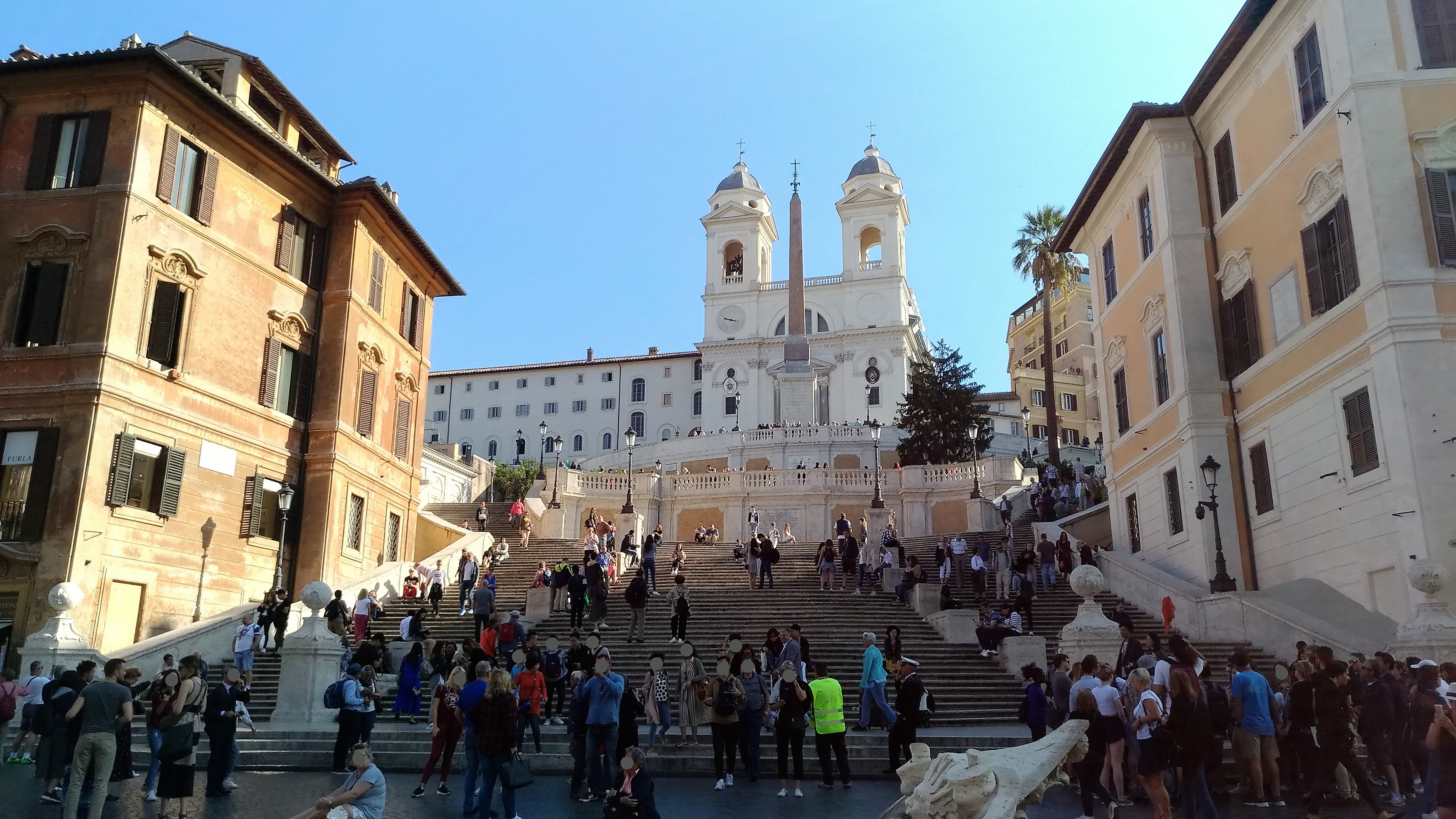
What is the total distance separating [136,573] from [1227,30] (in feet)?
83.2

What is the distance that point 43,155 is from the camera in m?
24.9

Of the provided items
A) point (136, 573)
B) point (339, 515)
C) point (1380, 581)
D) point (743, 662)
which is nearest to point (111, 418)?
point (136, 573)

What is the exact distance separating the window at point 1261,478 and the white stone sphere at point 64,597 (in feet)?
73.2

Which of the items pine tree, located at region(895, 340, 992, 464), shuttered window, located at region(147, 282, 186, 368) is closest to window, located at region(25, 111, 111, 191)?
shuttered window, located at region(147, 282, 186, 368)

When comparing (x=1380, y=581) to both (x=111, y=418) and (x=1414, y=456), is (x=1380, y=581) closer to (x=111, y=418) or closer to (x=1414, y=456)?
(x=1414, y=456)

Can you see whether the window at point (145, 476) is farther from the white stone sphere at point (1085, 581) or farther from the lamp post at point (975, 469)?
the lamp post at point (975, 469)

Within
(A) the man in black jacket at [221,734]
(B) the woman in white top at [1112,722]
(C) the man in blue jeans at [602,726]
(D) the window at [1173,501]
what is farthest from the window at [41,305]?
(D) the window at [1173,501]

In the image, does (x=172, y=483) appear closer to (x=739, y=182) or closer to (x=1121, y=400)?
(x=1121, y=400)

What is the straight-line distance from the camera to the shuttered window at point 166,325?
2441cm

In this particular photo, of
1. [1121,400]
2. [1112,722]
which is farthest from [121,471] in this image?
[1121,400]

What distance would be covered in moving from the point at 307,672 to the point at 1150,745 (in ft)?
40.2

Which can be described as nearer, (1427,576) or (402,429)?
(1427,576)

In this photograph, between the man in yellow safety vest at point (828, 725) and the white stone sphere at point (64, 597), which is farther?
the white stone sphere at point (64, 597)

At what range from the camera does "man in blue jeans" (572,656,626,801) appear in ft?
38.9
